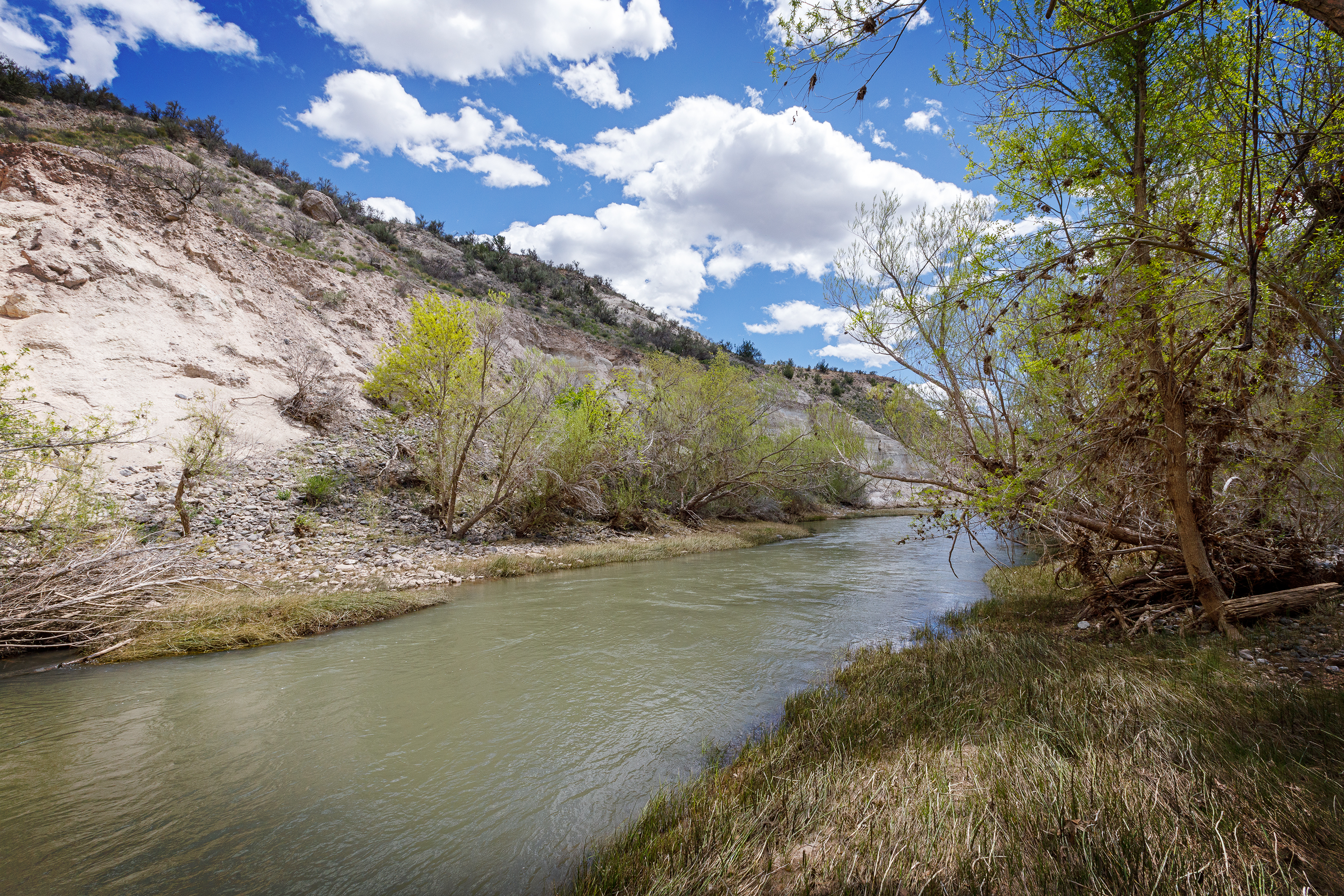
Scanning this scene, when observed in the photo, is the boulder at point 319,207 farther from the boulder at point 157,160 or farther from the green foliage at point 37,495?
the green foliage at point 37,495

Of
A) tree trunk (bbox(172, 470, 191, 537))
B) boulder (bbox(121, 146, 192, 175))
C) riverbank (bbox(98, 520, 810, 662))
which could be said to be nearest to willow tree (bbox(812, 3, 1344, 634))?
riverbank (bbox(98, 520, 810, 662))

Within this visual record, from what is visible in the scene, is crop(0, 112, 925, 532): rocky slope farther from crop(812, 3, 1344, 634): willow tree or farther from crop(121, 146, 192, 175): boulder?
crop(812, 3, 1344, 634): willow tree

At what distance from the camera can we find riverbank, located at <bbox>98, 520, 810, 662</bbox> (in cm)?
731

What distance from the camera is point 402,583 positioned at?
11.1 m

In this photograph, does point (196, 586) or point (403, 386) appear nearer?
point (196, 586)

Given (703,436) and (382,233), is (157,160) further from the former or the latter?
(703,436)

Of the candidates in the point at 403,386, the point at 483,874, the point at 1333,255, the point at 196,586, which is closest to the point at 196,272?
the point at 403,386

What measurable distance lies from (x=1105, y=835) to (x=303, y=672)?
7.83 meters

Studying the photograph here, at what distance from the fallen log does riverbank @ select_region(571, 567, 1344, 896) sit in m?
0.67

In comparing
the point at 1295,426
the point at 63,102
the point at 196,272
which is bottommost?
the point at 1295,426

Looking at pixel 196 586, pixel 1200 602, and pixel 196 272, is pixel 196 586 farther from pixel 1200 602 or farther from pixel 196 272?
A: pixel 196 272

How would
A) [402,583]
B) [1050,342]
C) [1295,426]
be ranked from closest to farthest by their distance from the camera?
[1295,426] < [1050,342] < [402,583]

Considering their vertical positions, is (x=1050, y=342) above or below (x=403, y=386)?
below

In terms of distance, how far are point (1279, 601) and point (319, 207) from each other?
4004 centimetres
